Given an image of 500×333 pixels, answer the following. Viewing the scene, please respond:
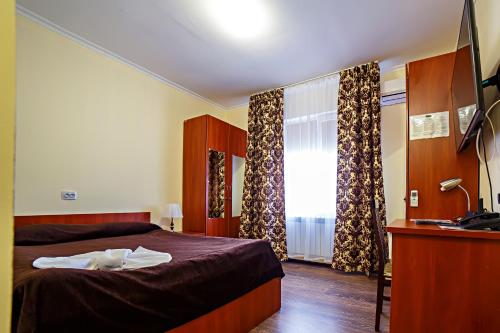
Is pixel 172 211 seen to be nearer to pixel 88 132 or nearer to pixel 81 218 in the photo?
pixel 81 218

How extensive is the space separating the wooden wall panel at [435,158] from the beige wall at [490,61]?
0.41 feet

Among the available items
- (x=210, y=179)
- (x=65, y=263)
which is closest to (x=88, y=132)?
(x=210, y=179)

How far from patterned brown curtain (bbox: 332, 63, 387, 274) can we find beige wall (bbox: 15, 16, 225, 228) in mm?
2519

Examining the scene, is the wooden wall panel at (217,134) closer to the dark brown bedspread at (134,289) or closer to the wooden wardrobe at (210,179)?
the wooden wardrobe at (210,179)

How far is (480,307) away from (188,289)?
1431 millimetres

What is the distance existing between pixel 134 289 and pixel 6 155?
1170 millimetres

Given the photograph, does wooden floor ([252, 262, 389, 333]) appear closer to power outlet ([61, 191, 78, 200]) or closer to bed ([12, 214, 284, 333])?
bed ([12, 214, 284, 333])

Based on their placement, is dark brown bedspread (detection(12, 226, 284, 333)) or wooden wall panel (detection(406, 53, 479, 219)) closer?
dark brown bedspread (detection(12, 226, 284, 333))

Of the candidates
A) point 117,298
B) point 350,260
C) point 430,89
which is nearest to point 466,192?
point 430,89

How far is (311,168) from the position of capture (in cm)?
404

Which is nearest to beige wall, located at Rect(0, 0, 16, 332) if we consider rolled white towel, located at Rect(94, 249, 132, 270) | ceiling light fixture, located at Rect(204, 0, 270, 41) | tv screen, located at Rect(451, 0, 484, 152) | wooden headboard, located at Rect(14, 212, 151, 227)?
rolled white towel, located at Rect(94, 249, 132, 270)

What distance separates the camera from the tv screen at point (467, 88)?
1308mm

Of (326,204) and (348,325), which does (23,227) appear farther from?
(326,204)

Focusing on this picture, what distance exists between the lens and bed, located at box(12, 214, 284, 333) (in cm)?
111
